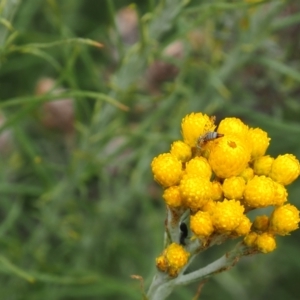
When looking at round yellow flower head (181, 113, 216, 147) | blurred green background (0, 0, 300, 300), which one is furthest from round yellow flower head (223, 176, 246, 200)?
blurred green background (0, 0, 300, 300)

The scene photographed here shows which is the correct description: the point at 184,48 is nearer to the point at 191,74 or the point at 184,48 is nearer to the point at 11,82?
the point at 191,74

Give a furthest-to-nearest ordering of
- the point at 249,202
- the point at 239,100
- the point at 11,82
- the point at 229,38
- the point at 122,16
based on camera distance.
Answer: the point at 11,82, the point at 122,16, the point at 239,100, the point at 229,38, the point at 249,202

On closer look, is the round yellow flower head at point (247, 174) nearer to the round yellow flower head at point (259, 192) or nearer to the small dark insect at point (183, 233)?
the round yellow flower head at point (259, 192)

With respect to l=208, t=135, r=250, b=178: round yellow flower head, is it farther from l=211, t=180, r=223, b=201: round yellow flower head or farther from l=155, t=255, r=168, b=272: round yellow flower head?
l=155, t=255, r=168, b=272: round yellow flower head

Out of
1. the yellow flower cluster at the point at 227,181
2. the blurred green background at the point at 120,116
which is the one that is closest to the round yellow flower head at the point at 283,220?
the yellow flower cluster at the point at 227,181

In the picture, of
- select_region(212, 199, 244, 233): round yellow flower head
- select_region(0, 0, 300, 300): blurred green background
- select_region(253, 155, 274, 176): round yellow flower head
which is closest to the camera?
select_region(212, 199, 244, 233): round yellow flower head

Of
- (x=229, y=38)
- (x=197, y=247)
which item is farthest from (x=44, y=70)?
(x=197, y=247)

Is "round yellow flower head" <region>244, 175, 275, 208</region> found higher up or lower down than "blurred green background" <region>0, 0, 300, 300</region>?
lower down
